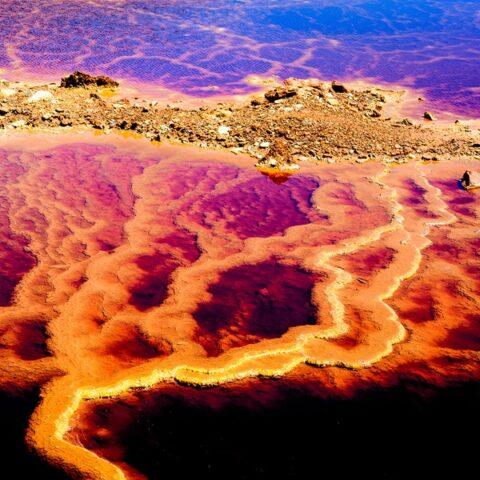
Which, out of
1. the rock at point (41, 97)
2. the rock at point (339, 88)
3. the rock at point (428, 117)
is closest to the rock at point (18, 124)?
the rock at point (41, 97)

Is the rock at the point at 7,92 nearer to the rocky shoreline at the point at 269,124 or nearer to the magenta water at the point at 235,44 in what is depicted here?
the rocky shoreline at the point at 269,124

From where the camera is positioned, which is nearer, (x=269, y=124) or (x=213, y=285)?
(x=213, y=285)

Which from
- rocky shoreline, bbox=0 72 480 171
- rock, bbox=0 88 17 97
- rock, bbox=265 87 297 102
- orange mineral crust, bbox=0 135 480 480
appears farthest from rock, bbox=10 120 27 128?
rock, bbox=265 87 297 102

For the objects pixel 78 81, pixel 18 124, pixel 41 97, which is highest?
pixel 78 81

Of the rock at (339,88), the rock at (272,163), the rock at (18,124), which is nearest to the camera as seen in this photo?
the rock at (272,163)

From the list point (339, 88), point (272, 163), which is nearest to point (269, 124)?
point (272, 163)

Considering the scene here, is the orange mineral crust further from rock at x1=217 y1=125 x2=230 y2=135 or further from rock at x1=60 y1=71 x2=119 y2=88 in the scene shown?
rock at x1=60 y1=71 x2=119 y2=88

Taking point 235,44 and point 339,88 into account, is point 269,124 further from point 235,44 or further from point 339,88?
point 235,44
